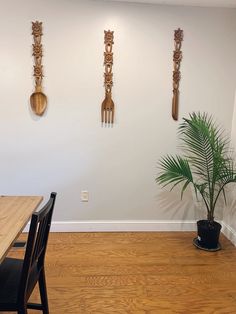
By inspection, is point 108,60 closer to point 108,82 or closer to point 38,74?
point 108,82

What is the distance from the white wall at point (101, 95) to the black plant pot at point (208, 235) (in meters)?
0.49

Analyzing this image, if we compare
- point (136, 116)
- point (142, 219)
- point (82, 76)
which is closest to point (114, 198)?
point (142, 219)

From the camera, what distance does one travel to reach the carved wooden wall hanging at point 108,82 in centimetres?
287

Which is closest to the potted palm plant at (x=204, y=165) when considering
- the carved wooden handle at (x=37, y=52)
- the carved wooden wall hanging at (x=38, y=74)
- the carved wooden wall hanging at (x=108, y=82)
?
the carved wooden wall hanging at (x=108, y=82)

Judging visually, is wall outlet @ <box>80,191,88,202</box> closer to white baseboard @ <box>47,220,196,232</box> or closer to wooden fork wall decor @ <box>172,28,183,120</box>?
white baseboard @ <box>47,220,196,232</box>

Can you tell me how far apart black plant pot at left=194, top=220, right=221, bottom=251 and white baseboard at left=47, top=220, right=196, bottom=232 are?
39cm

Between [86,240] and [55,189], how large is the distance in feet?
2.09

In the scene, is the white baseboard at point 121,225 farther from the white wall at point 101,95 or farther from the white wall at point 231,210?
the white wall at point 231,210

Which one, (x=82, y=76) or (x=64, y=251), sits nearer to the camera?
(x=64, y=251)

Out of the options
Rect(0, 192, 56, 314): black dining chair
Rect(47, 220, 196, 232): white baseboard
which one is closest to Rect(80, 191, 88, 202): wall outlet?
Rect(47, 220, 196, 232): white baseboard

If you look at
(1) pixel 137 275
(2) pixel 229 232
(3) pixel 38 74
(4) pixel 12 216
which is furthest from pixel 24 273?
(2) pixel 229 232

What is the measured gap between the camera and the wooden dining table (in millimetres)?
1318

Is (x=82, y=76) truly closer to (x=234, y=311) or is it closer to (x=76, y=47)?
(x=76, y=47)

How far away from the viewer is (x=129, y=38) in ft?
9.53
